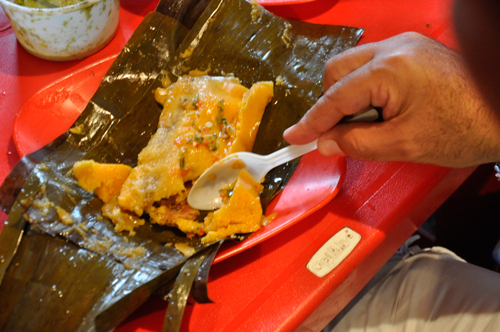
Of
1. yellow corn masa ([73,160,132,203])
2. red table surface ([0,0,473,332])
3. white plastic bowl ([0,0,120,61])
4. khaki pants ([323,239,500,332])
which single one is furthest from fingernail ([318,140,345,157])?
white plastic bowl ([0,0,120,61])

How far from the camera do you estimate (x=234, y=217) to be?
4.57 ft

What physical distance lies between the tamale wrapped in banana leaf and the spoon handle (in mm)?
110

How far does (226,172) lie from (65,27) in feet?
3.72

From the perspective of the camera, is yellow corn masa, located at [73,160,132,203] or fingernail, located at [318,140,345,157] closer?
fingernail, located at [318,140,345,157]

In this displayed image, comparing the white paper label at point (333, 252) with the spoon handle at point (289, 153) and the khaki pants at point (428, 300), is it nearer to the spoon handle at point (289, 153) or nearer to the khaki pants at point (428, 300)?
the spoon handle at point (289, 153)

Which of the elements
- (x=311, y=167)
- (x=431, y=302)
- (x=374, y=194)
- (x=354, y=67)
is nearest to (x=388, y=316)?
(x=431, y=302)

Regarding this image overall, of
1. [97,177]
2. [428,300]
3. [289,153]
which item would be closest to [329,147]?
[289,153]

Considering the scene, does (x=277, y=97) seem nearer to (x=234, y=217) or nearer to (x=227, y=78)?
(x=227, y=78)

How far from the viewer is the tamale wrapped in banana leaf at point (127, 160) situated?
1207 millimetres

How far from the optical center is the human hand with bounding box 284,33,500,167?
→ 1112 millimetres

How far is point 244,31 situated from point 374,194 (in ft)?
3.72

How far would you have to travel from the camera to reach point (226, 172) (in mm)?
1566

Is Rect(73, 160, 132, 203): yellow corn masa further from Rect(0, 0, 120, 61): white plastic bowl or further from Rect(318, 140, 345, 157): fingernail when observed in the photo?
Rect(318, 140, 345, 157): fingernail

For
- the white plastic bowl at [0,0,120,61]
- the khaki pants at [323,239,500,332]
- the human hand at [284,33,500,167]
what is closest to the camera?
the human hand at [284,33,500,167]
